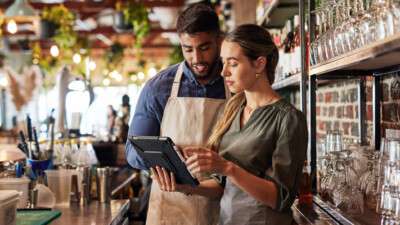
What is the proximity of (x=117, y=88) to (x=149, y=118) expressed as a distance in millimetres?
19361

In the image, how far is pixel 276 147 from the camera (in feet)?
5.83

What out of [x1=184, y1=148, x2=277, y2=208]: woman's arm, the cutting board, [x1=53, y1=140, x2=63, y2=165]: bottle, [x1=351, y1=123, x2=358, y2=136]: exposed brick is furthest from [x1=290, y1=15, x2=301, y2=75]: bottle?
[x1=53, y1=140, x2=63, y2=165]: bottle

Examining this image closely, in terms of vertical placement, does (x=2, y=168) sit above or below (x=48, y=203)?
above

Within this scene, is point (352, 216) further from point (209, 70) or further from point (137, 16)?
point (137, 16)

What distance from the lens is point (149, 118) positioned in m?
2.50

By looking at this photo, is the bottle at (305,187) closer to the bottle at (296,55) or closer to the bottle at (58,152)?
the bottle at (296,55)

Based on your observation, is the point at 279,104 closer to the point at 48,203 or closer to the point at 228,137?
the point at 228,137

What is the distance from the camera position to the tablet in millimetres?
1806

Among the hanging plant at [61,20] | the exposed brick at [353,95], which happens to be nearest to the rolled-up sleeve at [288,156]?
the exposed brick at [353,95]

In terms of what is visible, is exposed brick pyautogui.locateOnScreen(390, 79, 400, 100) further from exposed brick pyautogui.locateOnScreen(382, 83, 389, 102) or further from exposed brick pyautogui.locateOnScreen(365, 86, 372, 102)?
exposed brick pyautogui.locateOnScreen(365, 86, 372, 102)

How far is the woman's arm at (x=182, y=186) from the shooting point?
6.56ft

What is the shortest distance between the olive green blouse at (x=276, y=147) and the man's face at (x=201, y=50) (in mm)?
506

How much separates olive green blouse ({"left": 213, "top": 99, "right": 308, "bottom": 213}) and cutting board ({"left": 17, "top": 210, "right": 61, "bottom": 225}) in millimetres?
963

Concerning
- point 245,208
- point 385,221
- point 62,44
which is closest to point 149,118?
point 245,208
